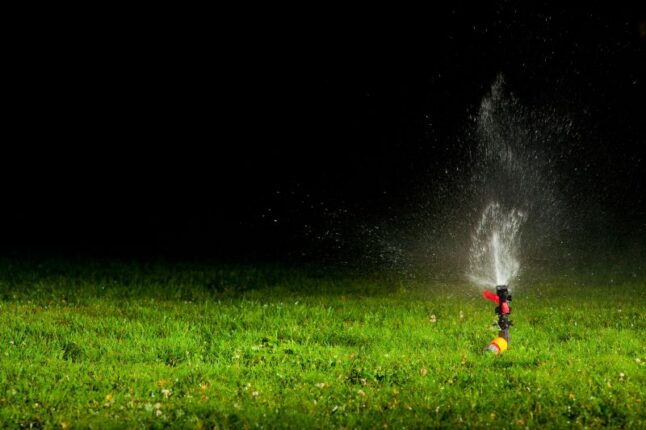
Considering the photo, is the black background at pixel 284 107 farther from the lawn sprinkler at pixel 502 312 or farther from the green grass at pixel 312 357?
the lawn sprinkler at pixel 502 312

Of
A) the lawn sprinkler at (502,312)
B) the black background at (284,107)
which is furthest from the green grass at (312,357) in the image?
the black background at (284,107)

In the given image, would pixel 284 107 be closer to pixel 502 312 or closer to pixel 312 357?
pixel 502 312

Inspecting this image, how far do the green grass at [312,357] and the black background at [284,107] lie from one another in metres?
9.30

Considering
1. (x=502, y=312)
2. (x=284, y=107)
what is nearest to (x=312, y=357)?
(x=502, y=312)

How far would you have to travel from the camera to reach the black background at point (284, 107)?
21.8 metres

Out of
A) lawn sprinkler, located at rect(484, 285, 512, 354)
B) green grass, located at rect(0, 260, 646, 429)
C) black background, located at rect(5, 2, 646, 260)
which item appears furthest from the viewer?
black background, located at rect(5, 2, 646, 260)

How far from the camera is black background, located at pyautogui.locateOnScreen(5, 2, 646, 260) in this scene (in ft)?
71.4

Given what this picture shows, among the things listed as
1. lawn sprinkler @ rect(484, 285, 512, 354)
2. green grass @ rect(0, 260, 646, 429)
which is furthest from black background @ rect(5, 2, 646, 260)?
lawn sprinkler @ rect(484, 285, 512, 354)

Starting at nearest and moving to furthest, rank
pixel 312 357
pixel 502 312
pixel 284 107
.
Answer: pixel 312 357
pixel 502 312
pixel 284 107

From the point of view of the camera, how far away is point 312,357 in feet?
26.0

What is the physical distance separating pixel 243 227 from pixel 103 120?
20.8ft

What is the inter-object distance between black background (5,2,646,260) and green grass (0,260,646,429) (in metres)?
9.30

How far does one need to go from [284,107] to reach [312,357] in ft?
53.3

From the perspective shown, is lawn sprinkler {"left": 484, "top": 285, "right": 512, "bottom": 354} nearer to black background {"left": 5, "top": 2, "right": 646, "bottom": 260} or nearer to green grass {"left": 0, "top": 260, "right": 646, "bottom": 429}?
green grass {"left": 0, "top": 260, "right": 646, "bottom": 429}
